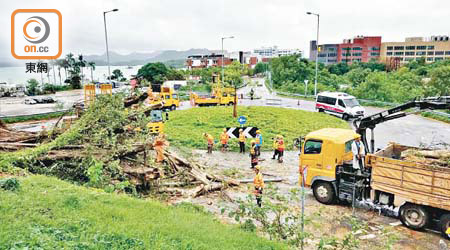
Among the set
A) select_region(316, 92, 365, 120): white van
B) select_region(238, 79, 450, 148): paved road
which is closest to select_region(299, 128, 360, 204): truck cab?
select_region(238, 79, 450, 148): paved road

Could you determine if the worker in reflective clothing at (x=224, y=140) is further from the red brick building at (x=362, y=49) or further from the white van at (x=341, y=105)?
the red brick building at (x=362, y=49)

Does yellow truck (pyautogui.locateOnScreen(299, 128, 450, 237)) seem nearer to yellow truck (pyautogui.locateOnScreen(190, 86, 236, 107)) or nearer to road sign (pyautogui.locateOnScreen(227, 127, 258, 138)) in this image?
road sign (pyautogui.locateOnScreen(227, 127, 258, 138))

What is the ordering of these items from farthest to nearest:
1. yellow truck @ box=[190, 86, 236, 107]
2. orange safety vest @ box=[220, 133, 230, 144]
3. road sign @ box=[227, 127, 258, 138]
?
yellow truck @ box=[190, 86, 236, 107] < orange safety vest @ box=[220, 133, 230, 144] < road sign @ box=[227, 127, 258, 138]

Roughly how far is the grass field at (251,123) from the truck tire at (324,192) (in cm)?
765

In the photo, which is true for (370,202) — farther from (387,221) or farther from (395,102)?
(395,102)

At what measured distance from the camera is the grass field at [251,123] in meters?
20.5

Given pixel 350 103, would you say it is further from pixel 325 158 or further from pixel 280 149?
pixel 325 158

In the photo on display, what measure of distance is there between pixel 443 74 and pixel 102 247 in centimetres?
4070

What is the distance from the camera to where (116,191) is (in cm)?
914

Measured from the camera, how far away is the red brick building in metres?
110

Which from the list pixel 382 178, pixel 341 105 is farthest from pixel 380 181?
pixel 341 105

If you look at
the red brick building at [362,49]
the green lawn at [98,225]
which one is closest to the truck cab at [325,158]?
the green lawn at [98,225]

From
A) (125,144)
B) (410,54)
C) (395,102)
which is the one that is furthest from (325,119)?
(410,54)

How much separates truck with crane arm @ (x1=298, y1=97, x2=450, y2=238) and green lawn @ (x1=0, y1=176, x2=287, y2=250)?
2.50 metres
